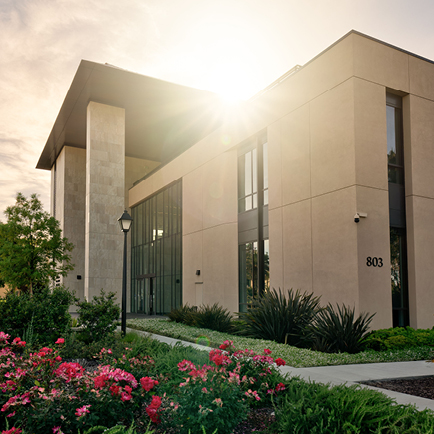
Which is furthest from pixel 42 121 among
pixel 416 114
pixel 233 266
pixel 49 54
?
pixel 416 114

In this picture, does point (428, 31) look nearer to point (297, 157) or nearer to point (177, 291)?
point (297, 157)

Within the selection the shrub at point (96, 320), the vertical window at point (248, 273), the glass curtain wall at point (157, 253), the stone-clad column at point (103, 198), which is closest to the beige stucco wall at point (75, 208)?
the glass curtain wall at point (157, 253)

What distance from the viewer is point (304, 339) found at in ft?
37.4

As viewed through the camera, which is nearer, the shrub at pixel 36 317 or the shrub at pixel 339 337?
the shrub at pixel 36 317

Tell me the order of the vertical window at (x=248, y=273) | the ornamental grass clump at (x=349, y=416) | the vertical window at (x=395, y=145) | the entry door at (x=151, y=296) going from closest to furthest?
the ornamental grass clump at (x=349, y=416) → the vertical window at (x=395, y=145) → the vertical window at (x=248, y=273) → the entry door at (x=151, y=296)

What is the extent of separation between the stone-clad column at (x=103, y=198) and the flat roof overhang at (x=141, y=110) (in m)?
1.36

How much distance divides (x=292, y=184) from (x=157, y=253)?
16.7 metres

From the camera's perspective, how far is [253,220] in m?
18.8

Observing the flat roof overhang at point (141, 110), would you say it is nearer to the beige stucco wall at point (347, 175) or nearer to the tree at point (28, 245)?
the tree at point (28, 245)

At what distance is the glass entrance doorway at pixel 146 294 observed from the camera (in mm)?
30922

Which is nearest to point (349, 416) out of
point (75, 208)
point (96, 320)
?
point (96, 320)

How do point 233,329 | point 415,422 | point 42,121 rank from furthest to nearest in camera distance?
point 42,121, point 233,329, point 415,422

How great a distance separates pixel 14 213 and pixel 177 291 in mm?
11565

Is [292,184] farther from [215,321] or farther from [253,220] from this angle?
[215,321]
